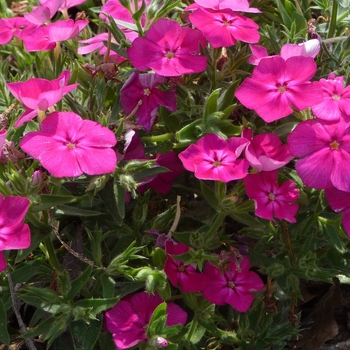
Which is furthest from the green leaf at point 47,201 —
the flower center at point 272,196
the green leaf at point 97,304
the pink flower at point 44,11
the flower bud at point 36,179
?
the pink flower at point 44,11

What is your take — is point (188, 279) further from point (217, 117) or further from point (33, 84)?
point (33, 84)

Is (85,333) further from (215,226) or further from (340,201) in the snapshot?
(340,201)

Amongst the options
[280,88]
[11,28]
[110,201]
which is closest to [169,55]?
[280,88]

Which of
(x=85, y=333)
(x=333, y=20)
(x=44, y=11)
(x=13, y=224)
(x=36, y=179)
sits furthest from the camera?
(x=333, y=20)

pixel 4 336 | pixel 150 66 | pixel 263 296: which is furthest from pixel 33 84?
pixel 263 296

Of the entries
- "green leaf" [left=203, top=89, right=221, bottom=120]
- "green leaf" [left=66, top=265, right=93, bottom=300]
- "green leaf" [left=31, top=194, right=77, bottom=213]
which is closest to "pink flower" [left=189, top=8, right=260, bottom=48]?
"green leaf" [left=203, top=89, right=221, bottom=120]

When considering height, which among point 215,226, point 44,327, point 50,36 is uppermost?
point 50,36

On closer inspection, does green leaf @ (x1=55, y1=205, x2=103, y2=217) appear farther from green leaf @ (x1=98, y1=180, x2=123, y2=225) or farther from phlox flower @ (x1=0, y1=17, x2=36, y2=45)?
phlox flower @ (x1=0, y1=17, x2=36, y2=45)
